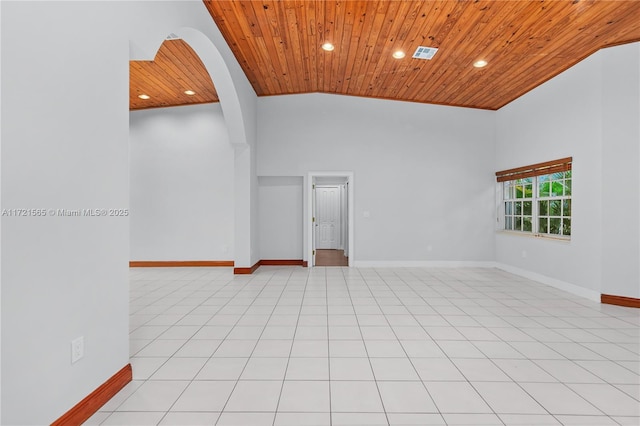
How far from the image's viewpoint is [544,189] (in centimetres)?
558

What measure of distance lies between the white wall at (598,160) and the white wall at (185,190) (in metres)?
5.65

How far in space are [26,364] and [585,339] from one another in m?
4.11

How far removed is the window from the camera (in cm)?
507

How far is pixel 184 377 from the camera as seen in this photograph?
2.38m

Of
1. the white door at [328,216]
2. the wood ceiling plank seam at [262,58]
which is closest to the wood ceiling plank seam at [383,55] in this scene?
the wood ceiling plank seam at [262,58]

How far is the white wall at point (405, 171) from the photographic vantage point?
22.5ft

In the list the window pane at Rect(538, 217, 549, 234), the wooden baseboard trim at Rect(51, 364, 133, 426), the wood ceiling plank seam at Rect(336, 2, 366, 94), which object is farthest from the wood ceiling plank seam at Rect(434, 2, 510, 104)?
the wooden baseboard trim at Rect(51, 364, 133, 426)

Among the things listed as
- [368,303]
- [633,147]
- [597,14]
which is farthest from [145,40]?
[633,147]

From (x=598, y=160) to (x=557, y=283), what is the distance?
1.90m

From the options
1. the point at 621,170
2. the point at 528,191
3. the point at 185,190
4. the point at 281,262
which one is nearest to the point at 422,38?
the point at 621,170

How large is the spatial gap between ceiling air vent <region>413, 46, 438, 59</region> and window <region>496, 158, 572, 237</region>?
251 cm

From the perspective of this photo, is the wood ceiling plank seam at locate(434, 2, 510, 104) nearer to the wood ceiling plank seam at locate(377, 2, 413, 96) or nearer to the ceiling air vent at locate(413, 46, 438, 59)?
the ceiling air vent at locate(413, 46, 438, 59)

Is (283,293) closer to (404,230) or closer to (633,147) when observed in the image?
(404,230)

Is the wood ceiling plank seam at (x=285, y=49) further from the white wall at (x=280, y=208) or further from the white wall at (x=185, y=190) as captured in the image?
the white wall at (x=280, y=208)
